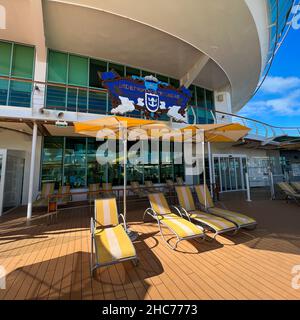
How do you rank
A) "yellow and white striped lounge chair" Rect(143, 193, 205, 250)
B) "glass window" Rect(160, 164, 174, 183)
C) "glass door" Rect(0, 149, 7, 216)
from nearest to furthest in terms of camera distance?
"yellow and white striped lounge chair" Rect(143, 193, 205, 250) < "glass door" Rect(0, 149, 7, 216) < "glass window" Rect(160, 164, 174, 183)

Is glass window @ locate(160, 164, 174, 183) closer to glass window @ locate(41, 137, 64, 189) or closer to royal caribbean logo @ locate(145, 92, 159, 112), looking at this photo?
royal caribbean logo @ locate(145, 92, 159, 112)

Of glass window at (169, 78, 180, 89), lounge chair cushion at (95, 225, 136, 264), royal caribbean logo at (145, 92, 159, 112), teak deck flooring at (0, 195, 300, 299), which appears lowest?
teak deck flooring at (0, 195, 300, 299)

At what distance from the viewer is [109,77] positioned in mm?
5773

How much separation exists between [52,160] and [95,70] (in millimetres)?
5332

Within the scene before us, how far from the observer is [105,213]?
3.87 metres

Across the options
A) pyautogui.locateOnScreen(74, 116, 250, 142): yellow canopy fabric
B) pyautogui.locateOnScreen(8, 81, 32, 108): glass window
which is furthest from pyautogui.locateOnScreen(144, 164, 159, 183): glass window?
pyautogui.locateOnScreen(8, 81, 32, 108): glass window

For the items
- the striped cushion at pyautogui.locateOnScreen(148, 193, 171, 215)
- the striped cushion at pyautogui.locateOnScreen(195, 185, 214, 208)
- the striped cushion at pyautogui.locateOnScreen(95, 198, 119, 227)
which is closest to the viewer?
the striped cushion at pyautogui.locateOnScreen(95, 198, 119, 227)

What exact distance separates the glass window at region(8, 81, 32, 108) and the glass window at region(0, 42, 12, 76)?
98 cm

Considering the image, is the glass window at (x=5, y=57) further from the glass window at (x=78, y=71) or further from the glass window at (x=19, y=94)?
the glass window at (x=78, y=71)

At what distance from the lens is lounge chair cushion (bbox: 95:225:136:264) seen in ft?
8.16

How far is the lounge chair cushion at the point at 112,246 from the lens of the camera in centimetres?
249

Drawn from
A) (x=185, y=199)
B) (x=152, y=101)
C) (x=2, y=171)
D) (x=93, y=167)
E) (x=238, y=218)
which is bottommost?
(x=238, y=218)

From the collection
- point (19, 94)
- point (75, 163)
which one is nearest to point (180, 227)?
point (75, 163)

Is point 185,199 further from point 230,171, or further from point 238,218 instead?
point 230,171
